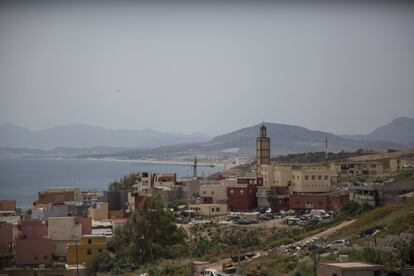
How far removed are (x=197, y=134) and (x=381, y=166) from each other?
120451 mm

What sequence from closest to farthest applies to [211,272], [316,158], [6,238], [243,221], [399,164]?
[211,272] < [6,238] < [243,221] < [399,164] < [316,158]

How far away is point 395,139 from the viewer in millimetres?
57375

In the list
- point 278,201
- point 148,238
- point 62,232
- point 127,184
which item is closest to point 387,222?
point 148,238

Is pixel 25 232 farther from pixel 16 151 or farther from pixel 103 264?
pixel 16 151

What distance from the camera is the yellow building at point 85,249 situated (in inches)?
352

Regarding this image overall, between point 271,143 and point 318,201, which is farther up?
point 271,143

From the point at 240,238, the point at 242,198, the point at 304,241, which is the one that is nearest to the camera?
the point at 304,241

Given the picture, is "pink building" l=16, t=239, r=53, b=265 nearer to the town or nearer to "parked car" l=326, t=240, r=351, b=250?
the town

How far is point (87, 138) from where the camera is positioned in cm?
10162

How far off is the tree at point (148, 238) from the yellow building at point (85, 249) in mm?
214

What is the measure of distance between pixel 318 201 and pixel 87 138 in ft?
300

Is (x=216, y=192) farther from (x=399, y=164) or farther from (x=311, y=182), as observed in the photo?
(x=399, y=164)

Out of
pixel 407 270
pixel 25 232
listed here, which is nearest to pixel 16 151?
pixel 25 232

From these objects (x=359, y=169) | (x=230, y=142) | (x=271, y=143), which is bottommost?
(x=359, y=169)
